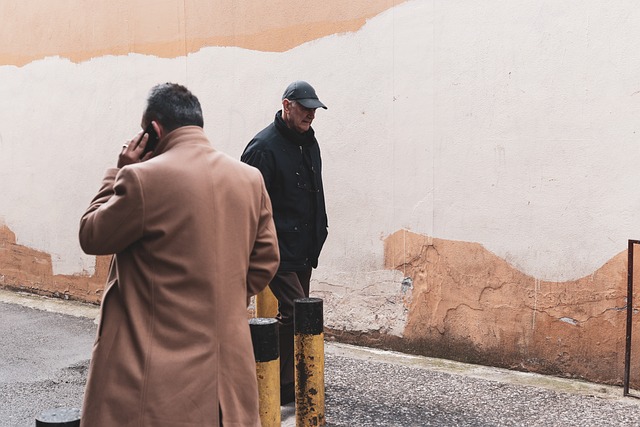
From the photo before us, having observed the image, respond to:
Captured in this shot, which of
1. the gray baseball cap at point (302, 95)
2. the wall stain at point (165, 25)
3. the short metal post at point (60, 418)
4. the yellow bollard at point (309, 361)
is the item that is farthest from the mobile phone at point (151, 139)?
the wall stain at point (165, 25)

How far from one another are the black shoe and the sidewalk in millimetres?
56

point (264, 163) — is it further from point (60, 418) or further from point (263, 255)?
point (60, 418)

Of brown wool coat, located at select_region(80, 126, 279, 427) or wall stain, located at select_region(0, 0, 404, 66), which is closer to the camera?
brown wool coat, located at select_region(80, 126, 279, 427)

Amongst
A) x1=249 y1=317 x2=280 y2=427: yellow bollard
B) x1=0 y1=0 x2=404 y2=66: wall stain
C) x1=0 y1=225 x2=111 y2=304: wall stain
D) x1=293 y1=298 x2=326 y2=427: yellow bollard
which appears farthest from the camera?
x1=0 y1=225 x2=111 y2=304: wall stain

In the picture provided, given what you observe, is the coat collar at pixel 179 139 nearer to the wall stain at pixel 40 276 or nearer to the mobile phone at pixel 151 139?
the mobile phone at pixel 151 139

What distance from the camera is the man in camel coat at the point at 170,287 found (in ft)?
8.84

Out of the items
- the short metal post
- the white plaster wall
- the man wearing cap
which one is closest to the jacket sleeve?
the man wearing cap

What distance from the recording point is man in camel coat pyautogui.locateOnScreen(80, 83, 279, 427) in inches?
106

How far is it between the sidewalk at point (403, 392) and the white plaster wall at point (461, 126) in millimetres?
644

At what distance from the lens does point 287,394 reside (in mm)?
5129

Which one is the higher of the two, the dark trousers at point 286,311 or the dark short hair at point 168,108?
the dark short hair at point 168,108

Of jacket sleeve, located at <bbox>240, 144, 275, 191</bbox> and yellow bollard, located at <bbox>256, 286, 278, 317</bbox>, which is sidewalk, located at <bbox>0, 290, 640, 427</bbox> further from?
jacket sleeve, located at <bbox>240, 144, 275, 191</bbox>

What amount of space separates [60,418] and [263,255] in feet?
3.02

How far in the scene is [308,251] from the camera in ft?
17.1
